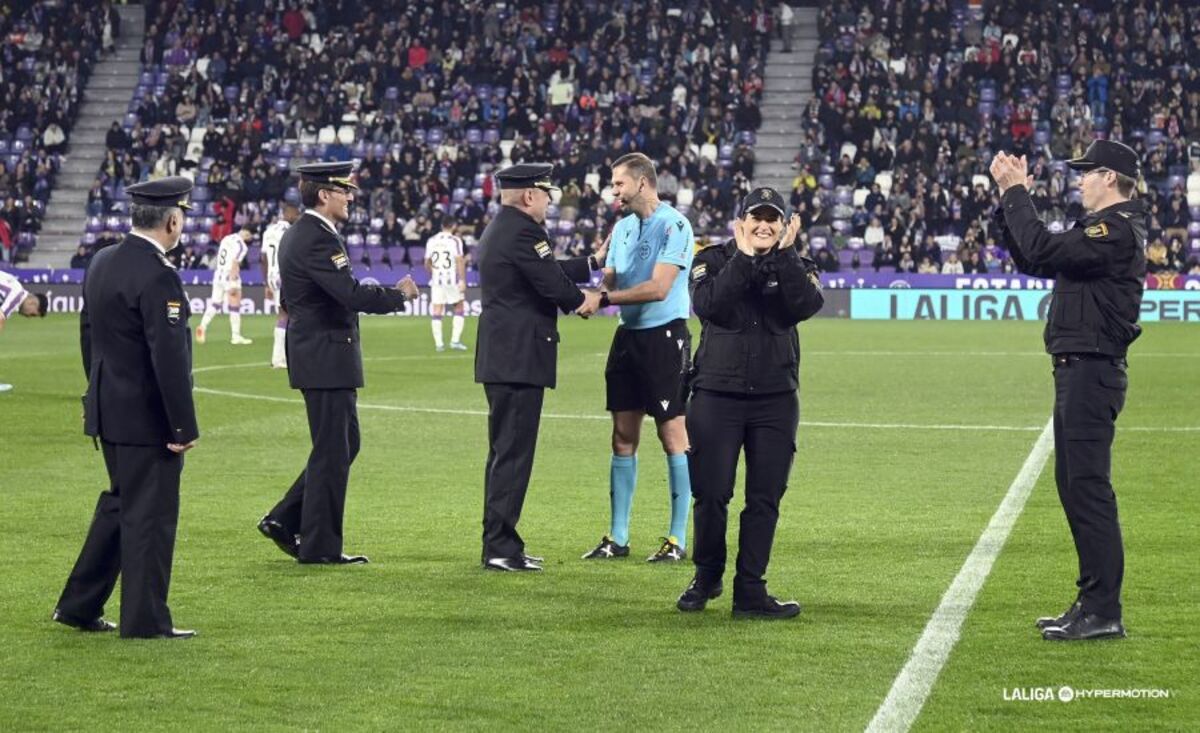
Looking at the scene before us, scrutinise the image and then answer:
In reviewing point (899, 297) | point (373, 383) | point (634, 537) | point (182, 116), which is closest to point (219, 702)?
point (634, 537)

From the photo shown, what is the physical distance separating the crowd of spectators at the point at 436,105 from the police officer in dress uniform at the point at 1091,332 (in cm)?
3637

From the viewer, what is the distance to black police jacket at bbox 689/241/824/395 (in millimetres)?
8930

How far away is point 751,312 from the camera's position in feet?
30.1

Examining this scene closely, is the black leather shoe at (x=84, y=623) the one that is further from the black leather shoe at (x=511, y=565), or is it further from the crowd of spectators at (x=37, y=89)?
the crowd of spectators at (x=37, y=89)

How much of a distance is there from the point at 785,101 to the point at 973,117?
6.35m

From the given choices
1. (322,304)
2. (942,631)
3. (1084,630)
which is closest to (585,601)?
(942,631)

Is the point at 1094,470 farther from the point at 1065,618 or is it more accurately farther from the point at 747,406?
the point at 747,406

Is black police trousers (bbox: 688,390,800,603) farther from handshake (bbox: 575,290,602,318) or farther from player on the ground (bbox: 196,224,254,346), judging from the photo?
player on the ground (bbox: 196,224,254,346)

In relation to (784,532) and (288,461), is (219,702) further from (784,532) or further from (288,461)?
(288,461)

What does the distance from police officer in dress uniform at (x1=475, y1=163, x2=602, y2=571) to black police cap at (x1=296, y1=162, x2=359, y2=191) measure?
3.02 ft

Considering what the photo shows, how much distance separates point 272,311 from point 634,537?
34572 millimetres

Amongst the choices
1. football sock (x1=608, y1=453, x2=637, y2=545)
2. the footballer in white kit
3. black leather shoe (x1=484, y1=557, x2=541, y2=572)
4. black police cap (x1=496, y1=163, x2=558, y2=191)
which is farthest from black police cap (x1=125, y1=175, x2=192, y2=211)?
the footballer in white kit

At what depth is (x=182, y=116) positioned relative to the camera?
52.3 metres

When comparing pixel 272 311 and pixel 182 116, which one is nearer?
pixel 272 311
